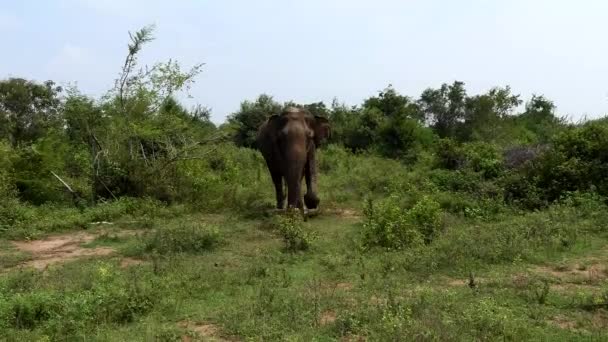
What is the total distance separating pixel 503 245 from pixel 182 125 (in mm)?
8999

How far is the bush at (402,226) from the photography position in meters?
8.15

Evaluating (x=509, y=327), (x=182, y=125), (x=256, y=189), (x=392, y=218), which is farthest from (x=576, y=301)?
(x=182, y=125)

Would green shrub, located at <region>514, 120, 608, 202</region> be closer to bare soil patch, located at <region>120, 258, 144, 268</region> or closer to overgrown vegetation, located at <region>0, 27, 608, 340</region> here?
overgrown vegetation, located at <region>0, 27, 608, 340</region>

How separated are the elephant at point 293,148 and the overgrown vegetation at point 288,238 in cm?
51

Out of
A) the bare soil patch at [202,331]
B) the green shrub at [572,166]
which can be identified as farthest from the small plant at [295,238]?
the green shrub at [572,166]

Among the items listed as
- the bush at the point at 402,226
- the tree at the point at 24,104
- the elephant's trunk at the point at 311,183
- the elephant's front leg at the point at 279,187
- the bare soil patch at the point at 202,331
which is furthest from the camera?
the tree at the point at 24,104

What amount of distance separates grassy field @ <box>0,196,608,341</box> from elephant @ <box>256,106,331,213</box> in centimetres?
146

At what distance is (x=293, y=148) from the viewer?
36.4 ft

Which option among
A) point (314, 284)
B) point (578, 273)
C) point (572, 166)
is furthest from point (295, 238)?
point (572, 166)

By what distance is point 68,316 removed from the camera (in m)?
5.20

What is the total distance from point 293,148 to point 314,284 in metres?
5.10

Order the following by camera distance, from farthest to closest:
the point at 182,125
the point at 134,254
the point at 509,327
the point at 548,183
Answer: the point at 182,125
the point at 548,183
the point at 134,254
the point at 509,327

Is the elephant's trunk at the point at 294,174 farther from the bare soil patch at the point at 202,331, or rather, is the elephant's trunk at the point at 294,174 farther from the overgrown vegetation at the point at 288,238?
the bare soil patch at the point at 202,331

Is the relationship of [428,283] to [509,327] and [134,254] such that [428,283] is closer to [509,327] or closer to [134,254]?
[509,327]
